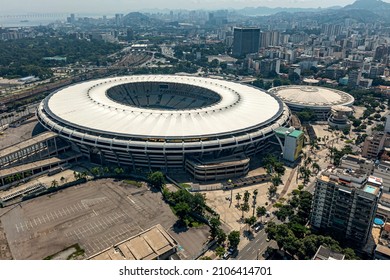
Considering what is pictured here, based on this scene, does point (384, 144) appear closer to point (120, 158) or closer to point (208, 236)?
point (208, 236)

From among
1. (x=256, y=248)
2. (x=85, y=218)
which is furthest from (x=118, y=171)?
(x=256, y=248)

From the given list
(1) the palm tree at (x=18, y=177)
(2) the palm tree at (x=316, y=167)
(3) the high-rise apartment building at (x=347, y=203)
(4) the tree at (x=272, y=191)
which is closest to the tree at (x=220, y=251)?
(3) the high-rise apartment building at (x=347, y=203)

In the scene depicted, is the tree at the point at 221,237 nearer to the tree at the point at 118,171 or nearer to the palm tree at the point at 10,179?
the tree at the point at 118,171

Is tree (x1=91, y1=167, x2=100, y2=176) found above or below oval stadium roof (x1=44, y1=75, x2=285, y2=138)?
below

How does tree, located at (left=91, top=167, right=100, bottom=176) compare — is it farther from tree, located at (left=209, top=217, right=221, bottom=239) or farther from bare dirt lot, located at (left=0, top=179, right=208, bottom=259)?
tree, located at (left=209, top=217, right=221, bottom=239)

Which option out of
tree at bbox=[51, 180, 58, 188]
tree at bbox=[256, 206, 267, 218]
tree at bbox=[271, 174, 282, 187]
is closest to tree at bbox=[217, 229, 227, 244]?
tree at bbox=[256, 206, 267, 218]

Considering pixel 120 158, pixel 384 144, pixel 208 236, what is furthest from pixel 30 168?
pixel 384 144
